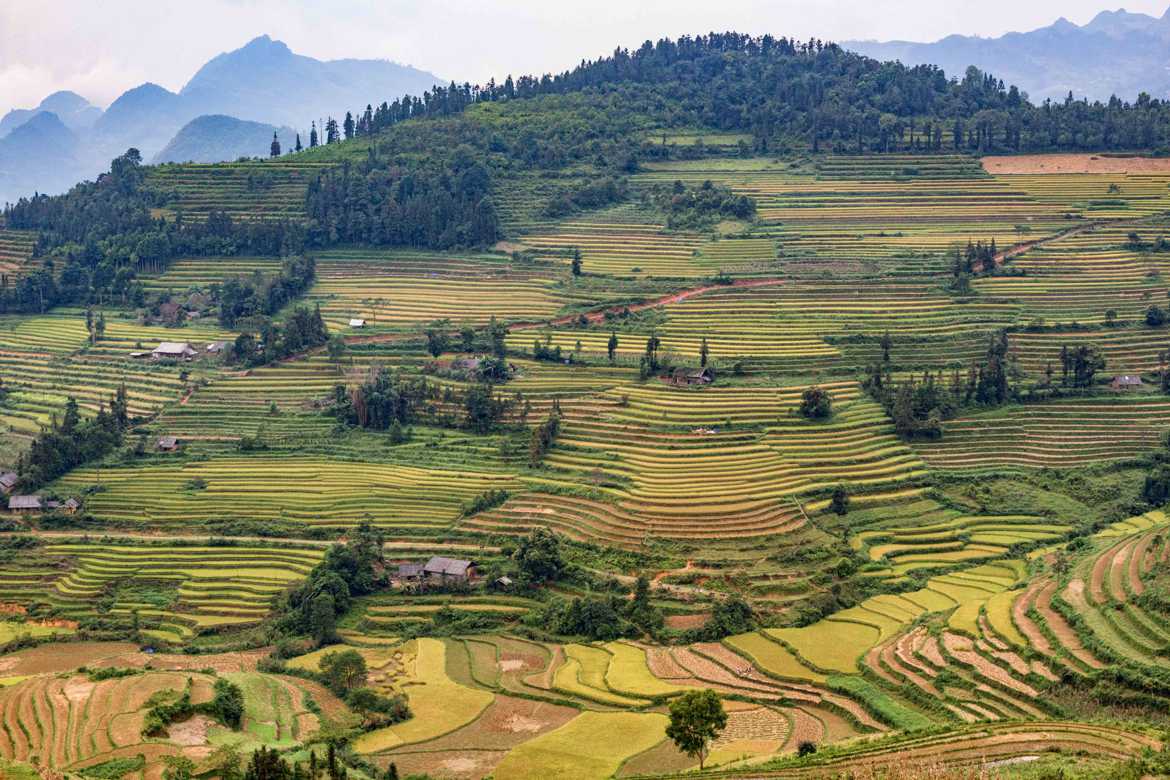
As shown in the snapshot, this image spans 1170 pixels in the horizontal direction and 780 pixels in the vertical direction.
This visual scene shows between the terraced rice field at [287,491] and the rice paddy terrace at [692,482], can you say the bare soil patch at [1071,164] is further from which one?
the terraced rice field at [287,491]

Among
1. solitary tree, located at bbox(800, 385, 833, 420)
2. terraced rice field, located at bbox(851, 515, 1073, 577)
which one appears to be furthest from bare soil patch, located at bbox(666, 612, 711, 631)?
solitary tree, located at bbox(800, 385, 833, 420)

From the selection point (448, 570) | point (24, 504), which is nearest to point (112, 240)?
point (24, 504)

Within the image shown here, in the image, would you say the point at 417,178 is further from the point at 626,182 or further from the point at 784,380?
the point at 784,380

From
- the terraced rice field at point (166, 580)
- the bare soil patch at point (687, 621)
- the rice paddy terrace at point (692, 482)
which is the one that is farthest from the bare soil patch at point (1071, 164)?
the terraced rice field at point (166, 580)

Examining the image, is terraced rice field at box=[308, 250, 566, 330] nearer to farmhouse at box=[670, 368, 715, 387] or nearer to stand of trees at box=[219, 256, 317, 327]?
stand of trees at box=[219, 256, 317, 327]

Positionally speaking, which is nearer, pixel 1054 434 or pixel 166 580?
pixel 166 580

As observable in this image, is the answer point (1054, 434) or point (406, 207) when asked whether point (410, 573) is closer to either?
point (1054, 434)
